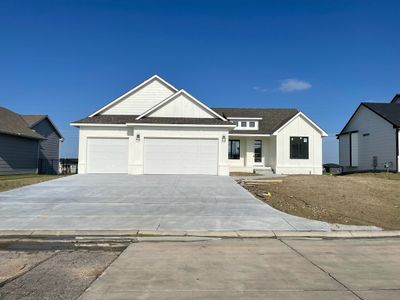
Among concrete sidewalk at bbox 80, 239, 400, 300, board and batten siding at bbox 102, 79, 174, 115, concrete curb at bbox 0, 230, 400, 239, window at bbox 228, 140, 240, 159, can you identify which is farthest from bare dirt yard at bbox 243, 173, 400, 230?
board and batten siding at bbox 102, 79, 174, 115

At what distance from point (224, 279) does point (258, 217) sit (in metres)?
5.50

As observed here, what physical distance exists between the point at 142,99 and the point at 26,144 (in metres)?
12.0

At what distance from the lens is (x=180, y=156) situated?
77.5 feet

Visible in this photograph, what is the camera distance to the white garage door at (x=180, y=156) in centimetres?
2350

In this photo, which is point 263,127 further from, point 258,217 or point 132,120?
point 258,217

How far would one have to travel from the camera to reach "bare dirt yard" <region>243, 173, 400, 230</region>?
11508mm

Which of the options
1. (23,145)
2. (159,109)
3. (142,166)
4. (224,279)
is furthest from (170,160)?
(224,279)

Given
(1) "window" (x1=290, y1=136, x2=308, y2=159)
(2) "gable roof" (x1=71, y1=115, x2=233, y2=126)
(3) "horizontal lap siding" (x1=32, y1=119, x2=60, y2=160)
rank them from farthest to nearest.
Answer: (3) "horizontal lap siding" (x1=32, y1=119, x2=60, y2=160)
(1) "window" (x1=290, y1=136, x2=308, y2=159)
(2) "gable roof" (x1=71, y1=115, x2=233, y2=126)

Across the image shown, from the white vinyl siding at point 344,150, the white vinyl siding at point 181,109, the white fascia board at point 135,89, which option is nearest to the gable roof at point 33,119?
the white fascia board at point 135,89

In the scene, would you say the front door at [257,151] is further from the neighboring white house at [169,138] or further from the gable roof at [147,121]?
the gable roof at [147,121]

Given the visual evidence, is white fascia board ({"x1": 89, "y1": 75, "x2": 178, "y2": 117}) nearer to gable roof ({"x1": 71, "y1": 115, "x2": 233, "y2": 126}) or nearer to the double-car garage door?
gable roof ({"x1": 71, "y1": 115, "x2": 233, "y2": 126})

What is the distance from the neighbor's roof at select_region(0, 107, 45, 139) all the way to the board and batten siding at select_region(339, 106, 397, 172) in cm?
2794

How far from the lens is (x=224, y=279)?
5492 millimetres

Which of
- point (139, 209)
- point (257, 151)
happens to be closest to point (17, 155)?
point (257, 151)
